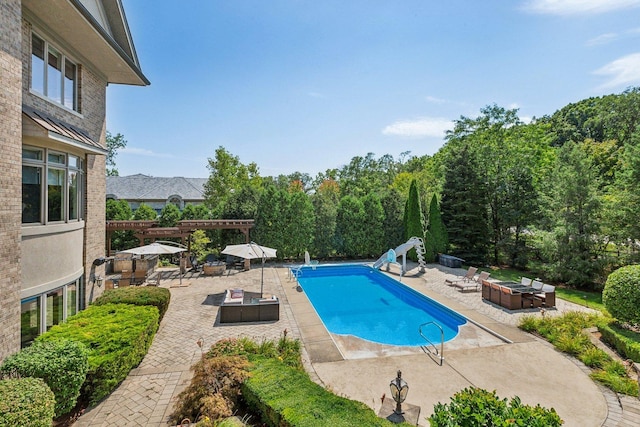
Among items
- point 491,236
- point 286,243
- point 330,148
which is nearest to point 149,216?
point 286,243

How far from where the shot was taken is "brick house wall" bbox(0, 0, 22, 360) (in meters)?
6.22

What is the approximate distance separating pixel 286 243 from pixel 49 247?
52.9 ft

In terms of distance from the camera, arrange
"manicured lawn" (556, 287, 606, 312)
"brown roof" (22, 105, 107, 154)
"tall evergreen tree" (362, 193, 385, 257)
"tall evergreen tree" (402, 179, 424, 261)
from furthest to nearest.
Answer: "tall evergreen tree" (362, 193, 385, 257) → "tall evergreen tree" (402, 179, 424, 261) → "manicured lawn" (556, 287, 606, 312) → "brown roof" (22, 105, 107, 154)

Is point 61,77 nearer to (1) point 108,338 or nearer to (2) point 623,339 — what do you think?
(1) point 108,338

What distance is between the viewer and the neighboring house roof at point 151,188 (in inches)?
1681

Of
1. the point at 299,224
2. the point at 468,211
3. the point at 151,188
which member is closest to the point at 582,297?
the point at 468,211

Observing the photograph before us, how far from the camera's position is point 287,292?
15.8m

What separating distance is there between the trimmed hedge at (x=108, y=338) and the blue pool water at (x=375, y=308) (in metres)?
6.26

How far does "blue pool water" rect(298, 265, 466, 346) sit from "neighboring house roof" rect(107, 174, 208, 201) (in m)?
29.7

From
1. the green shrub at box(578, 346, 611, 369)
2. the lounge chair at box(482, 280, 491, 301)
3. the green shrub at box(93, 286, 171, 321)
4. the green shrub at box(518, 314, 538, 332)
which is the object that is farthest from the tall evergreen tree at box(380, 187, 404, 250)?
the green shrub at box(93, 286, 171, 321)

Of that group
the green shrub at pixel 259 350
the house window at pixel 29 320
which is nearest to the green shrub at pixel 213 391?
the green shrub at pixel 259 350

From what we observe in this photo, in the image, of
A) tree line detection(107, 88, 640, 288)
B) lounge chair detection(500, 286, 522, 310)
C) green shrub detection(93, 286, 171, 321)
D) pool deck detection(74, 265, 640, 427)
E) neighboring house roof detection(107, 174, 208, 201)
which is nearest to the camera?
pool deck detection(74, 265, 640, 427)

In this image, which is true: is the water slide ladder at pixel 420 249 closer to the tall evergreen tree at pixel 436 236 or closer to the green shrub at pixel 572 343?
the tall evergreen tree at pixel 436 236

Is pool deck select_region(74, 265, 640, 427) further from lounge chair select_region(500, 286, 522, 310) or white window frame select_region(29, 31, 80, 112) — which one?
white window frame select_region(29, 31, 80, 112)
